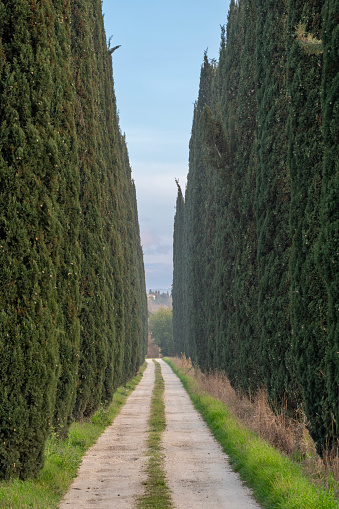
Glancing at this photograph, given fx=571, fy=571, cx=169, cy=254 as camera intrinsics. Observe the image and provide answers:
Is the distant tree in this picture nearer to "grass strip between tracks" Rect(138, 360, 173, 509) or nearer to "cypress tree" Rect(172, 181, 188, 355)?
"cypress tree" Rect(172, 181, 188, 355)

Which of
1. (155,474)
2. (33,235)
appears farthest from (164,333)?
(33,235)

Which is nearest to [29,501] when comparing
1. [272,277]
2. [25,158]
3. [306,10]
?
[25,158]

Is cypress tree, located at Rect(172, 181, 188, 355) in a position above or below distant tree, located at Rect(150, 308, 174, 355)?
above

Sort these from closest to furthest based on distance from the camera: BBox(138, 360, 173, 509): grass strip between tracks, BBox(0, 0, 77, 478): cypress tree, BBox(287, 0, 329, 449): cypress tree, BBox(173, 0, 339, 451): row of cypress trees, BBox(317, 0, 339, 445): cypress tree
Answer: BBox(138, 360, 173, 509): grass strip between tracks
BBox(317, 0, 339, 445): cypress tree
BBox(0, 0, 77, 478): cypress tree
BBox(173, 0, 339, 451): row of cypress trees
BBox(287, 0, 329, 449): cypress tree

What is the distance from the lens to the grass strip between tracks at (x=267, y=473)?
19.6ft

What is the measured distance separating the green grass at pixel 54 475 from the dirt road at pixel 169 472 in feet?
0.50

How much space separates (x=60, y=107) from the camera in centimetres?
980

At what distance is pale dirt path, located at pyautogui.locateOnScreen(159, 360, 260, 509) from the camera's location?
6711 millimetres

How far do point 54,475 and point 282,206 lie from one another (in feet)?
22.5

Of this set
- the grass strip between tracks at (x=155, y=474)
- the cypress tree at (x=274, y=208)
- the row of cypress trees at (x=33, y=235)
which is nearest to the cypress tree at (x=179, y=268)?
the grass strip between tracks at (x=155, y=474)

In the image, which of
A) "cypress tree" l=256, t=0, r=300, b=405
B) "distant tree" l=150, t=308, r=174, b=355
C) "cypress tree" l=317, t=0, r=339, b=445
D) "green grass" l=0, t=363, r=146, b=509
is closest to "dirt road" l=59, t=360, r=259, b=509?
"green grass" l=0, t=363, r=146, b=509

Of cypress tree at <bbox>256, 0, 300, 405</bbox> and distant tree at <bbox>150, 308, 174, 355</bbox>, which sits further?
distant tree at <bbox>150, 308, 174, 355</bbox>

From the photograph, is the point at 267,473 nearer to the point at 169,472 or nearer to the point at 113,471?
the point at 169,472

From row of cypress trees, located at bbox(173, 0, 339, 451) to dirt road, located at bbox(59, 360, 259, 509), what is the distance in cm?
162
